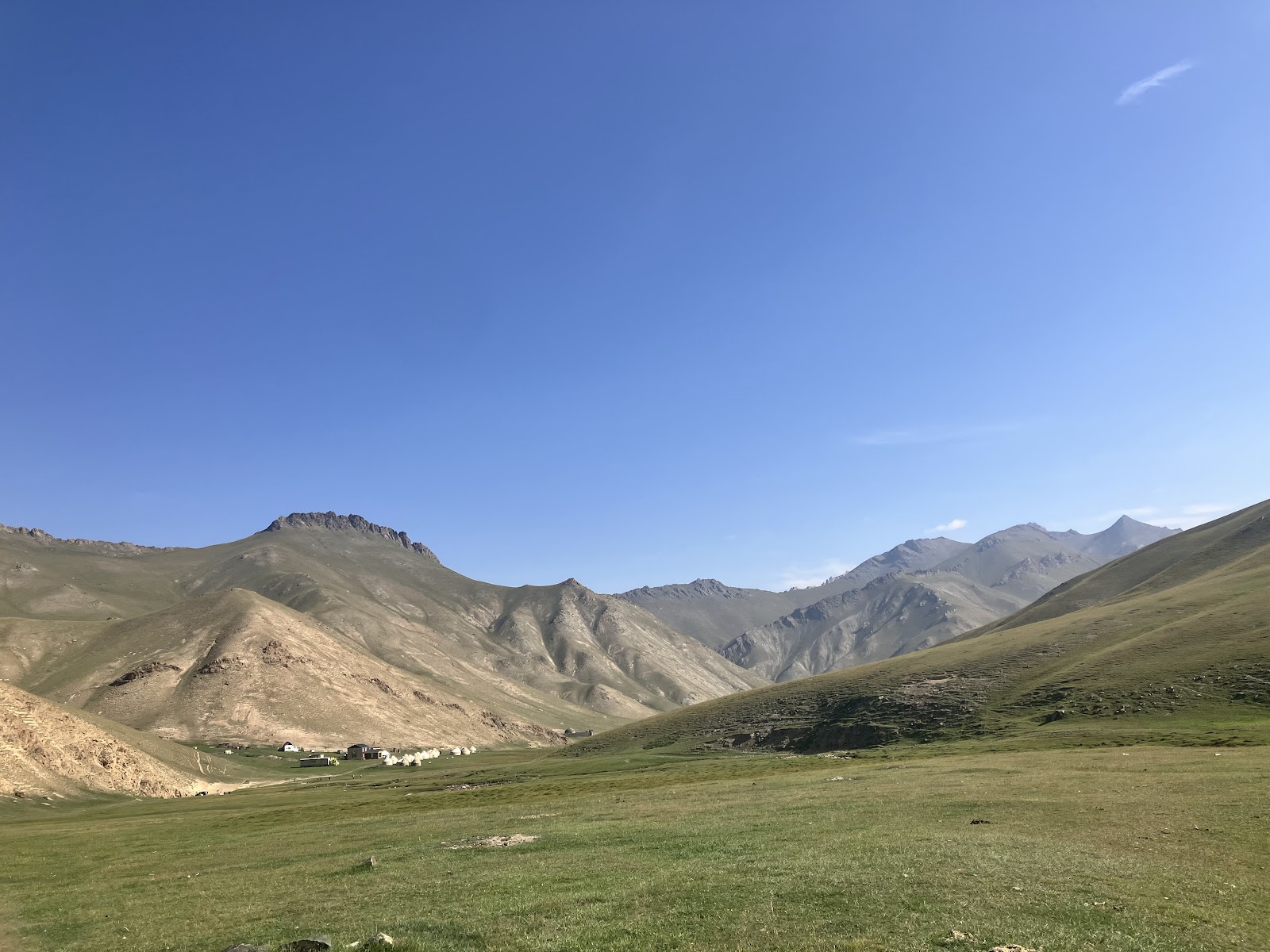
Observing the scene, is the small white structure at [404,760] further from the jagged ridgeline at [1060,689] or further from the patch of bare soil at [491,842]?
the patch of bare soil at [491,842]

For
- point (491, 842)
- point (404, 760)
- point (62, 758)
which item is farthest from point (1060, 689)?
point (62, 758)

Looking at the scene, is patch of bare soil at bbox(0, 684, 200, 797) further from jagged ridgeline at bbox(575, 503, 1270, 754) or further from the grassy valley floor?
jagged ridgeline at bbox(575, 503, 1270, 754)

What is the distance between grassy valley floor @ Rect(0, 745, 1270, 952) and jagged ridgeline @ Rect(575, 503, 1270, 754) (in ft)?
118

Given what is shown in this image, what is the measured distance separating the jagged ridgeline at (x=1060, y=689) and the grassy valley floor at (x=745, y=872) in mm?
36073

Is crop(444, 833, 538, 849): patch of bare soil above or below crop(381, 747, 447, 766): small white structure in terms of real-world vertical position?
above

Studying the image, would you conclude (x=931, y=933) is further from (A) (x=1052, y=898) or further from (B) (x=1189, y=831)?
(B) (x=1189, y=831)

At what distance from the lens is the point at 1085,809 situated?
3719 cm

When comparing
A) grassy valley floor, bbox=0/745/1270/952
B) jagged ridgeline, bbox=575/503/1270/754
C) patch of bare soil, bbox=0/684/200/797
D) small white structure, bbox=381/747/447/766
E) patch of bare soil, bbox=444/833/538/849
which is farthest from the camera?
small white structure, bbox=381/747/447/766

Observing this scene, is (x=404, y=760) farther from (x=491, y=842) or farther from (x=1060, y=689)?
(x=491, y=842)

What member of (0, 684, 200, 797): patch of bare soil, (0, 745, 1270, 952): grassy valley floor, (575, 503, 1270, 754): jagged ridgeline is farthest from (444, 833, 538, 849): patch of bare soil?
(0, 684, 200, 797): patch of bare soil

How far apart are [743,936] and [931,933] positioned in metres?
4.81

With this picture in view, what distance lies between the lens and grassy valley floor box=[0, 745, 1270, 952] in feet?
65.7

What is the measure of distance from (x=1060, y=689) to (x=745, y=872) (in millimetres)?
109401

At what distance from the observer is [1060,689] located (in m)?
115
